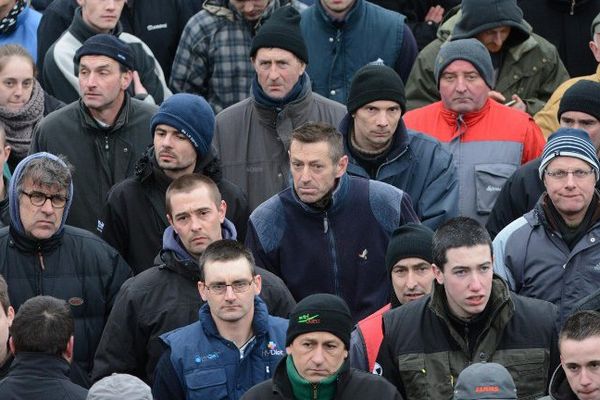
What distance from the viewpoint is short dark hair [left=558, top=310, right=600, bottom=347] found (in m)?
9.04

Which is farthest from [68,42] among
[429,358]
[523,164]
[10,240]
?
→ [429,358]

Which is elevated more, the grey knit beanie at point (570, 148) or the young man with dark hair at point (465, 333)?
the grey knit beanie at point (570, 148)

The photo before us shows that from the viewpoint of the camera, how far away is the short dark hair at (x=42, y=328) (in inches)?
360

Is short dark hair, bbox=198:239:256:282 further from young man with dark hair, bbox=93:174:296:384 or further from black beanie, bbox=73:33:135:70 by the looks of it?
black beanie, bbox=73:33:135:70

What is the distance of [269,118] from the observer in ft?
39.4

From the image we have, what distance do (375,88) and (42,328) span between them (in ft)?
10.9

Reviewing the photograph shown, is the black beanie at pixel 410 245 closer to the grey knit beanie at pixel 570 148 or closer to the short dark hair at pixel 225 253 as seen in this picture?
the short dark hair at pixel 225 253

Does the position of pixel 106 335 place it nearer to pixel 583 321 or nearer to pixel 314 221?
pixel 314 221

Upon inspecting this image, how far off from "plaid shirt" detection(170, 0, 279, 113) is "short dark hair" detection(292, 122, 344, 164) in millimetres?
2490

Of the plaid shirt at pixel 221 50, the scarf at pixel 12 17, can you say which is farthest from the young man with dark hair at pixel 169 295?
the scarf at pixel 12 17

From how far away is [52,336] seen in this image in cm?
918

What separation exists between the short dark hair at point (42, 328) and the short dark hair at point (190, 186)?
1.40 metres

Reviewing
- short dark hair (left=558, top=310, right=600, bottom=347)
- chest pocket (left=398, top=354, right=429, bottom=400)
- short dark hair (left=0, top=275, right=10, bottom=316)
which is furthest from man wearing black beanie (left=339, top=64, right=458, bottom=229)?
short dark hair (left=0, top=275, right=10, bottom=316)

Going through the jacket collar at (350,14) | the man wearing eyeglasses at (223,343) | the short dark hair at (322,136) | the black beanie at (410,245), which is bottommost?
the man wearing eyeglasses at (223,343)
